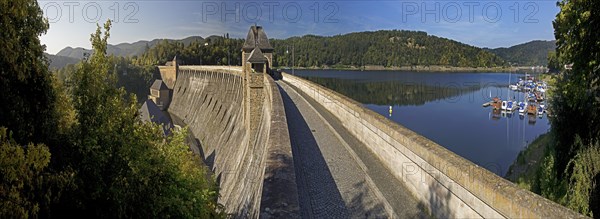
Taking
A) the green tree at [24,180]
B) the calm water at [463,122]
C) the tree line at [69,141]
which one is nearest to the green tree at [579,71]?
the tree line at [69,141]

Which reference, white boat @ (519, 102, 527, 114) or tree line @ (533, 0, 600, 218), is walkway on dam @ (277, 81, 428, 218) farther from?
white boat @ (519, 102, 527, 114)

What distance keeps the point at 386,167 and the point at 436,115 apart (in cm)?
3850

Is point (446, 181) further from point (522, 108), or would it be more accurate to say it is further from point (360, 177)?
point (522, 108)

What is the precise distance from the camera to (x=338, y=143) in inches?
499

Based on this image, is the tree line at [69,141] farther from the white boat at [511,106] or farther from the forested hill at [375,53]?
the forested hill at [375,53]

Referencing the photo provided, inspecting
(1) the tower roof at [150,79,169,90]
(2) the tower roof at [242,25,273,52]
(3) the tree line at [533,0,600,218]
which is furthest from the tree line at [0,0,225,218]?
(1) the tower roof at [150,79,169,90]

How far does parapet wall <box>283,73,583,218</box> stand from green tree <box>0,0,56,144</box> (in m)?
5.80

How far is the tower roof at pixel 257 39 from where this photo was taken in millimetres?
44812

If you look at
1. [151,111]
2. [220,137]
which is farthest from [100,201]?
[151,111]

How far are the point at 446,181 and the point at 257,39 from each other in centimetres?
4017

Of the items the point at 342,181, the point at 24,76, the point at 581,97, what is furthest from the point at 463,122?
the point at 24,76

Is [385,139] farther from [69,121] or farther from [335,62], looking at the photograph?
[335,62]

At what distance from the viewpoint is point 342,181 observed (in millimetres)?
9156

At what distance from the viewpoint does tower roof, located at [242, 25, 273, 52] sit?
44812 millimetres
